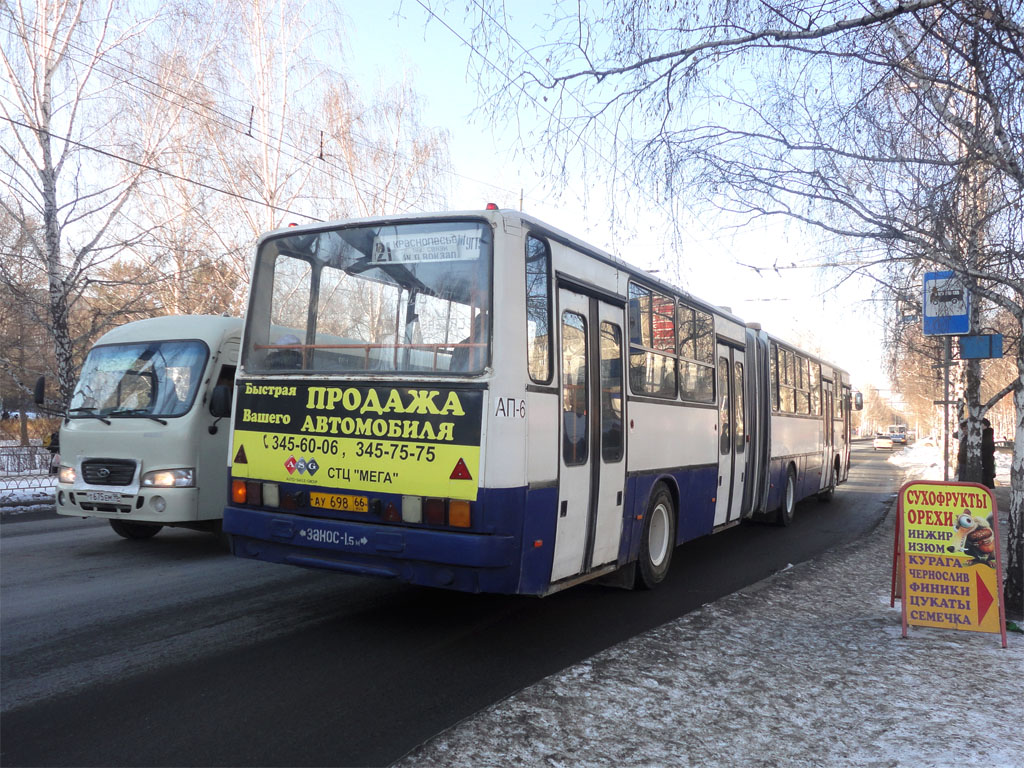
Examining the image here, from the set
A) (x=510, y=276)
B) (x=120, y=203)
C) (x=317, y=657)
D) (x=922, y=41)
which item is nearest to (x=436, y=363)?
(x=510, y=276)

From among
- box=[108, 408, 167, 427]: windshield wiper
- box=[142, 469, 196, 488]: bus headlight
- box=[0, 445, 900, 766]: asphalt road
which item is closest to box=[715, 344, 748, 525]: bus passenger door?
box=[0, 445, 900, 766]: asphalt road

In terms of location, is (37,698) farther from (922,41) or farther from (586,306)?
(922,41)

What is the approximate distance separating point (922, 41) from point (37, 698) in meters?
7.09

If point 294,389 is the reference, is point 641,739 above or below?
below

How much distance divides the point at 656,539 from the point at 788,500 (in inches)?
272

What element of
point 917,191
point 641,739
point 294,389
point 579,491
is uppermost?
point 917,191

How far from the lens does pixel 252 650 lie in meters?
5.48

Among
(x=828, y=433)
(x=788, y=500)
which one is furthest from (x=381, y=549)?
(x=828, y=433)

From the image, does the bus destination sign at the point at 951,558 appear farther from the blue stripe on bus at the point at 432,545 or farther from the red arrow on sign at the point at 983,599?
the blue stripe on bus at the point at 432,545

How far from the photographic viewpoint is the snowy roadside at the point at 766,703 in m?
3.95

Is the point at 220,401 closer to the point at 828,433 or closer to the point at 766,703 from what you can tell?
the point at 766,703

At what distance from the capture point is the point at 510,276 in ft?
17.8

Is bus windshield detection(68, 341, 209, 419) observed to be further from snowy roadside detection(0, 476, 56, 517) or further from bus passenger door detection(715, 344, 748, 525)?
bus passenger door detection(715, 344, 748, 525)

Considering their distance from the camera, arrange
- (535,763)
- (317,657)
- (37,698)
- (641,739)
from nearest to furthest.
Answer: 1. (535,763)
2. (641,739)
3. (37,698)
4. (317,657)
